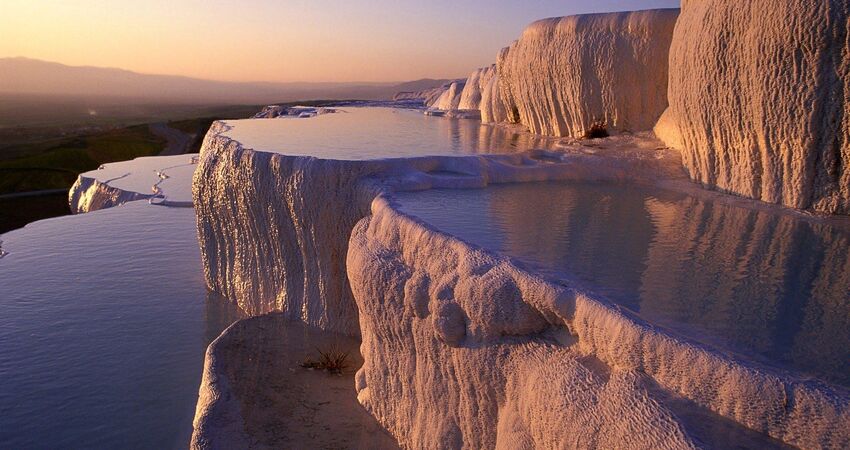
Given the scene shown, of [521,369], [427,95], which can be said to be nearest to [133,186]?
[521,369]

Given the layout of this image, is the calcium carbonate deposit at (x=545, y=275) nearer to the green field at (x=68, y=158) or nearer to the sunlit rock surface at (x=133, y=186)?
the sunlit rock surface at (x=133, y=186)

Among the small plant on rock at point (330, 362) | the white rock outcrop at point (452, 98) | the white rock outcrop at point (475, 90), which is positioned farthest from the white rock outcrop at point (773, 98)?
the white rock outcrop at point (452, 98)

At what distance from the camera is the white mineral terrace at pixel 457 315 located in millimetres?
2223

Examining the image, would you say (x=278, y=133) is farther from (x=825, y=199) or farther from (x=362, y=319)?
(x=825, y=199)

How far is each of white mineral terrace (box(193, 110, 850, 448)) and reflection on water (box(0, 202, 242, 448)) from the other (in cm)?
55

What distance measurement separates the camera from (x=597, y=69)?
8.30 meters

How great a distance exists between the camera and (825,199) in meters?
4.52

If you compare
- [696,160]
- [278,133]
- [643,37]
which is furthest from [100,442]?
[643,37]

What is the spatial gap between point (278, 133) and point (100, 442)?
5.41m

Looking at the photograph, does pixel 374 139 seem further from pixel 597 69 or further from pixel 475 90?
pixel 475 90

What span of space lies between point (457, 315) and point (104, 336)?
5.14 metres

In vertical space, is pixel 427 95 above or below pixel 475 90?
below

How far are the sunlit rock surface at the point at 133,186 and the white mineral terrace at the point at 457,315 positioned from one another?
528cm

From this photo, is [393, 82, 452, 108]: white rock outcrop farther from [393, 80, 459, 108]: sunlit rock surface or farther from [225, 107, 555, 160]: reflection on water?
[225, 107, 555, 160]: reflection on water
